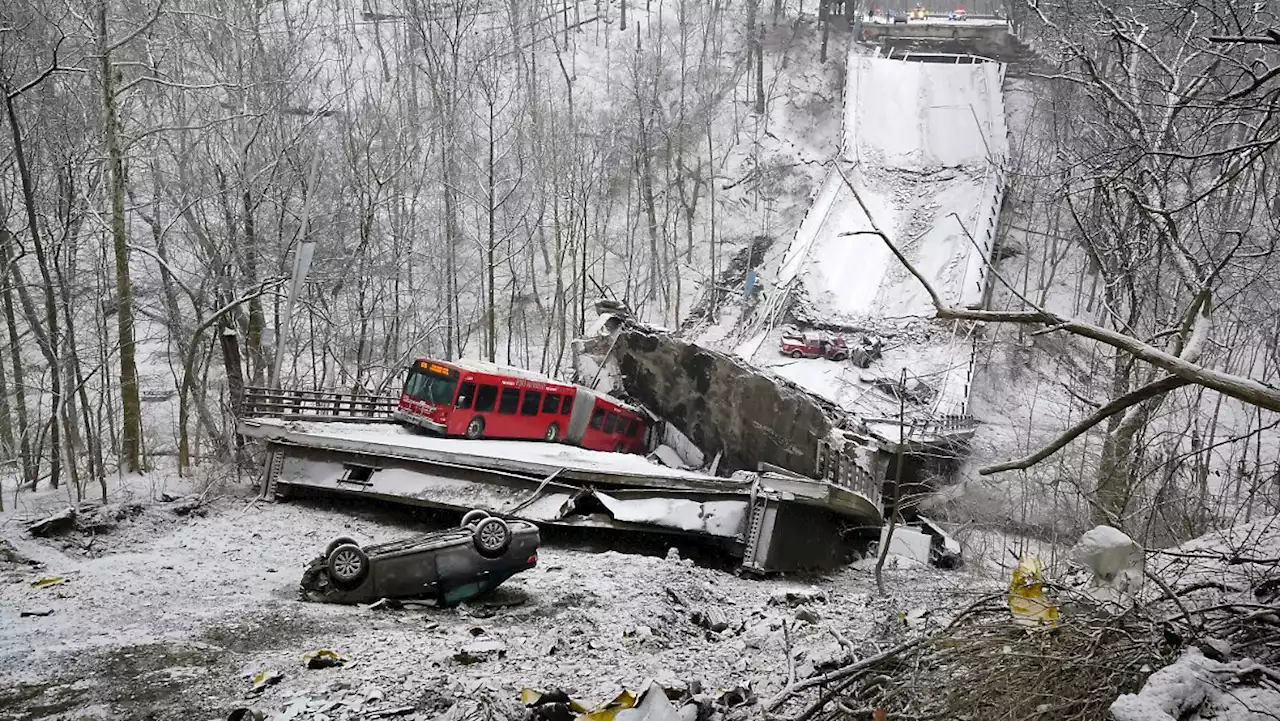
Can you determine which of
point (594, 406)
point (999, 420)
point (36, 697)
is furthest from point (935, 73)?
point (36, 697)

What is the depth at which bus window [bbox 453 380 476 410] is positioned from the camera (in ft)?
51.1

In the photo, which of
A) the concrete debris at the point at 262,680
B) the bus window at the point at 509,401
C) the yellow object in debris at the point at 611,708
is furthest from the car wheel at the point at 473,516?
the bus window at the point at 509,401

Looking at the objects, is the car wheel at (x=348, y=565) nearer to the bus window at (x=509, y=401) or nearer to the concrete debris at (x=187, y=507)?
the concrete debris at (x=187, y=507)

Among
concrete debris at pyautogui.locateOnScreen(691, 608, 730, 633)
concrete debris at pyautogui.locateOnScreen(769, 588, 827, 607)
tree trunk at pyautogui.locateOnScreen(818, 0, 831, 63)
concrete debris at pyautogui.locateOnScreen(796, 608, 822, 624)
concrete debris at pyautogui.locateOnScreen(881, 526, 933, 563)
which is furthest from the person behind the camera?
tree trunk at pyautogui.locateOnScreen(818, 0, 831, 63)

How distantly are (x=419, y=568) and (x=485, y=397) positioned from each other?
752 centimetres

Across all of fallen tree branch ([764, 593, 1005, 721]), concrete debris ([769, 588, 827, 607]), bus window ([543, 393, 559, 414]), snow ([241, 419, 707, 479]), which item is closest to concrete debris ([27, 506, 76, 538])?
snow ([241, 419, 707, 479])

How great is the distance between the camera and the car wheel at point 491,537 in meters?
8.77

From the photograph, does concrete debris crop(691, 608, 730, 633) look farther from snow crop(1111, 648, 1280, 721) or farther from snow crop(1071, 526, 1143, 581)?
snow crop(1111, 648, 1280, 721)

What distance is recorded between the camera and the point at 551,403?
56.9ft

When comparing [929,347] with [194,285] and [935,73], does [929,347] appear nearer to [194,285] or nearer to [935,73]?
[935,73]

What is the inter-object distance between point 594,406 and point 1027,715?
14.5 metres

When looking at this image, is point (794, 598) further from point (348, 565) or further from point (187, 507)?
point (187, 507)

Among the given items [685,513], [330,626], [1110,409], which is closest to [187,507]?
[330,626]

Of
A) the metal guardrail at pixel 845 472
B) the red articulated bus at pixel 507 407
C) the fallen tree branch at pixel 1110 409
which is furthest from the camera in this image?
the red articulated bus at pixel 507 407
